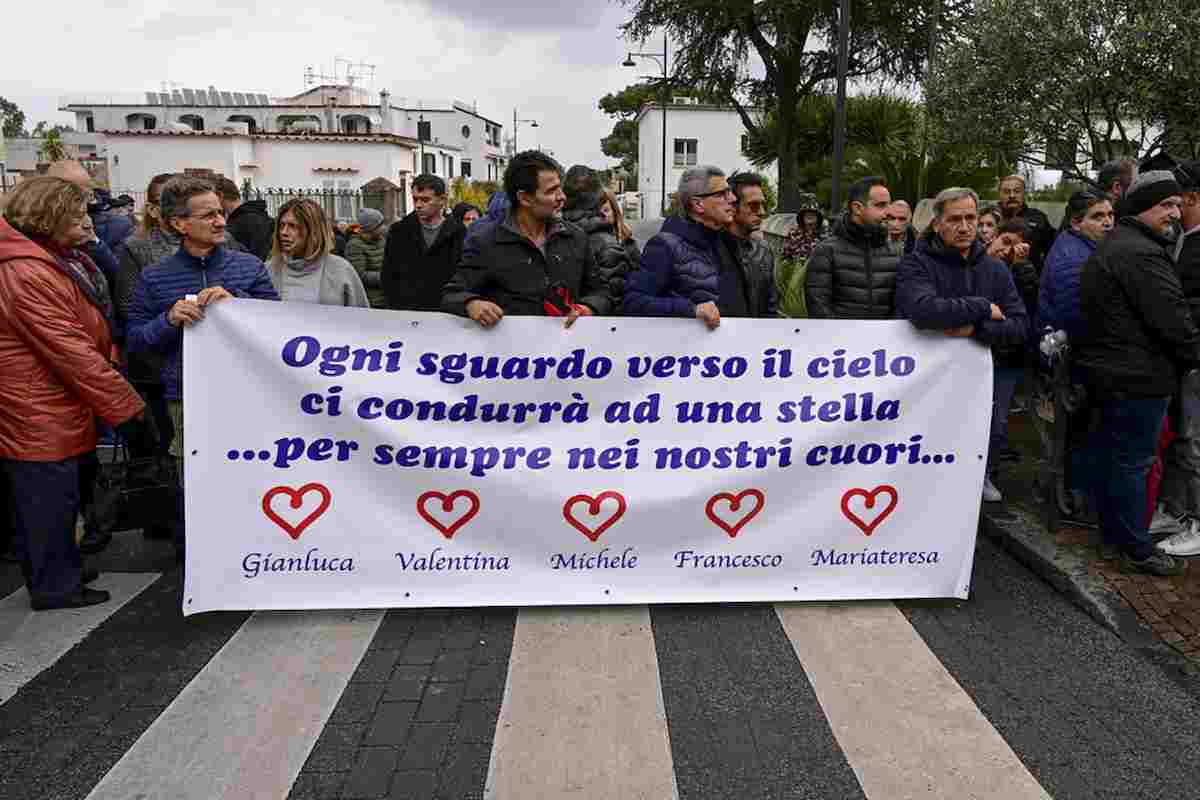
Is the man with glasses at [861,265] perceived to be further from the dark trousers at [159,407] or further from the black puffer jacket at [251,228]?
the black puffer jacket at [251,228]

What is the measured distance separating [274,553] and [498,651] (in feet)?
3.59

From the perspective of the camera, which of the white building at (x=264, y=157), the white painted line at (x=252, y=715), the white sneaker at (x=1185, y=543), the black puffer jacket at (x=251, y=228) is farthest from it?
the white building at (x=264, y=157)

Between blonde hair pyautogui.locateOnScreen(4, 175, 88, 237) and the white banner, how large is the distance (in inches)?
33.0

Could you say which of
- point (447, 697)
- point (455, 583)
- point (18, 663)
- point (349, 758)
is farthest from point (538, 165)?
point (18, 663)

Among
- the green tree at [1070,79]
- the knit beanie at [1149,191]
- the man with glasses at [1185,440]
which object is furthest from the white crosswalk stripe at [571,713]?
the green tree at [1070,79]

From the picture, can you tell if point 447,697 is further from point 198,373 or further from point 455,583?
point 198,373

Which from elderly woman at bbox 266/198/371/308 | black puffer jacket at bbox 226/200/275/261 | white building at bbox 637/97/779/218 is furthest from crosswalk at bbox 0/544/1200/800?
white building at bbox 637/97/779/218

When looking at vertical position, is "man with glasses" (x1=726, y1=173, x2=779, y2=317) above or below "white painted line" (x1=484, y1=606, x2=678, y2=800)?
above

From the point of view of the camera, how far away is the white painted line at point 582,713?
118 inches

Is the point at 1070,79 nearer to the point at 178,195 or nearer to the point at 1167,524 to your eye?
the point at 1167,524

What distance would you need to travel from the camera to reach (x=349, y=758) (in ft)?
10.3

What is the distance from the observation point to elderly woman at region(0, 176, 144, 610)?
4.02 m

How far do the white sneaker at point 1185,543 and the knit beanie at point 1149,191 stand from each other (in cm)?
170

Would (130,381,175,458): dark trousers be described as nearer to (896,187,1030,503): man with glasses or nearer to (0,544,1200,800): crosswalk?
(0,544,1200,800): crosswalk
